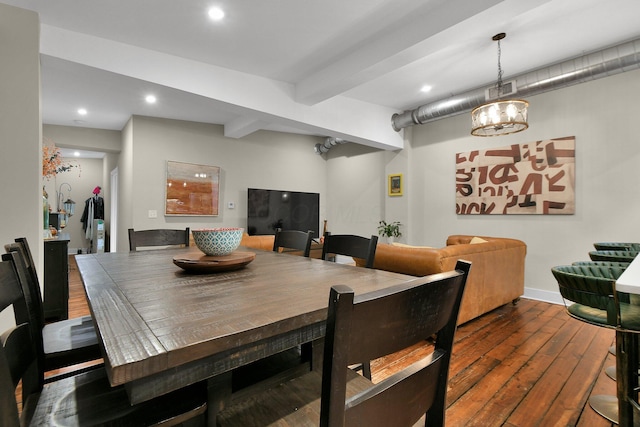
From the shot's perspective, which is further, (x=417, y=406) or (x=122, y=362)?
(x=417, y=406)

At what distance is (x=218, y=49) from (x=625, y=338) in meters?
3.61

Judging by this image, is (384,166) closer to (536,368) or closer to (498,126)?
(498,126)

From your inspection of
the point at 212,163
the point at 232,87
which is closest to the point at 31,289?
the point at 232,87

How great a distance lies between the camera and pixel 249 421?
77cm

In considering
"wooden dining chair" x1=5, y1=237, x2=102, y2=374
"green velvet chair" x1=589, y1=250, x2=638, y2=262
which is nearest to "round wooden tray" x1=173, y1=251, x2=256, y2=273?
"wooden dining chair" x1=5, y1=237, x2=102, y2=374

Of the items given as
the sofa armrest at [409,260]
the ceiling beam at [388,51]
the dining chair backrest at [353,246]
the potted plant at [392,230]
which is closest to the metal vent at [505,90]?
the ceiling beam at [388,51]

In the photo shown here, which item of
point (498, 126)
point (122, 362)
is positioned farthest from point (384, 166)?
point (122, 362)

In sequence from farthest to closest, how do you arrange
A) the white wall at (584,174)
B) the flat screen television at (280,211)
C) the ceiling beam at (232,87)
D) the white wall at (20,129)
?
1. the flat screen television at (280,211)
2. the white wall at (584,174)
3. the ceiling beam at (232,87)
4. the white wall at (20,129)

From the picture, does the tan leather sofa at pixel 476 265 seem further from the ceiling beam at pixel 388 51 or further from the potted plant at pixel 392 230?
the potted plant at pixel 392 230

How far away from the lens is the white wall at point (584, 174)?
3385 millimetres

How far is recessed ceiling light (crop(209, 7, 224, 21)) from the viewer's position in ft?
8.12

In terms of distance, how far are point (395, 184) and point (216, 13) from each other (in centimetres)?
387

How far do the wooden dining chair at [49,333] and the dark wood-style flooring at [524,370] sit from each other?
63.2 inches

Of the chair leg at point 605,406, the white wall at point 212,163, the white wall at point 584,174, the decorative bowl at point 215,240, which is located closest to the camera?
the decorative bowl at point 215,240
